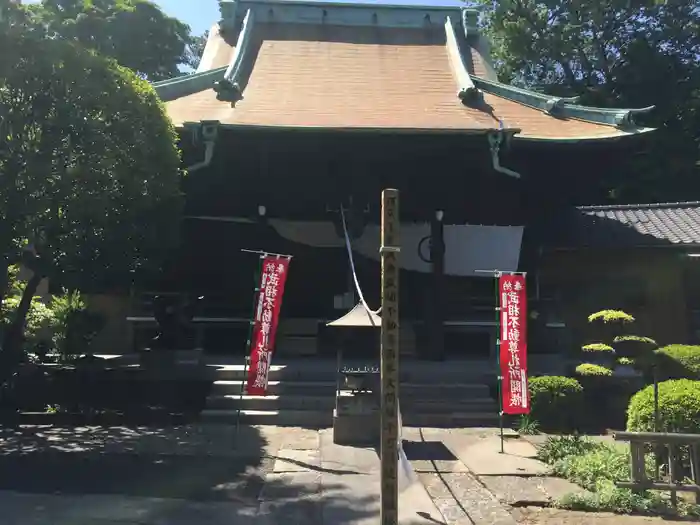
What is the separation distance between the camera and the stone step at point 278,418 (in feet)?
30.4

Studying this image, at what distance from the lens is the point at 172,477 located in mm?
6523

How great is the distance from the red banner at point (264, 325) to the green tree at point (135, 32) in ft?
47.4

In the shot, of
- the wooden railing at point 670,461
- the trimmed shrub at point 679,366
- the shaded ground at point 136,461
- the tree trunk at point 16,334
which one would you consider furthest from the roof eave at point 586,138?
the tree trunk at point 16,334

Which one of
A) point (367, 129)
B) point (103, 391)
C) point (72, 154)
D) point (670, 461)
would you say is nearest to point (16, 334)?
point (103, 391)

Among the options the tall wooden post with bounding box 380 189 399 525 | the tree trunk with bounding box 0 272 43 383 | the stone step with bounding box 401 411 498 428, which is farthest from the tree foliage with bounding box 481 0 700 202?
the tall wooden post with bounding box 380 189 399 525

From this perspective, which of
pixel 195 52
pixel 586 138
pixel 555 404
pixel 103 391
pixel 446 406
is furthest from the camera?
pixel 195 52

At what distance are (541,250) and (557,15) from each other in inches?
629

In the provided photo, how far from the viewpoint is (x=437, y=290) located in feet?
37.7

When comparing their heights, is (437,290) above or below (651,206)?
below

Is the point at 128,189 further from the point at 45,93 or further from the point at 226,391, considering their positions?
the point at 226,391

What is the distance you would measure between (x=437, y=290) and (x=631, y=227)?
577 cm

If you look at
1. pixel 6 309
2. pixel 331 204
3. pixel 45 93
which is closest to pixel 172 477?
pixel 45 93

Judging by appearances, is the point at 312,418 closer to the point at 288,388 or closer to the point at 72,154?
the point at 288,388

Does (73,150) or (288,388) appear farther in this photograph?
(288,388)
